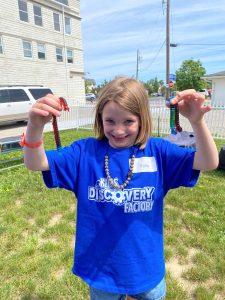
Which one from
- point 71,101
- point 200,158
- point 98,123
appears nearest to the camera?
point 200,158

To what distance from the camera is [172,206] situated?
4262 millimetres

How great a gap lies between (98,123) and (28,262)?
2.14 m

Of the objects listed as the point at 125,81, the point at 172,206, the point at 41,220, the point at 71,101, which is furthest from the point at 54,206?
the point at 71,101

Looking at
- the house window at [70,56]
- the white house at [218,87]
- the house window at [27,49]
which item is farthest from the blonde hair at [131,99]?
the white house at [218,87]

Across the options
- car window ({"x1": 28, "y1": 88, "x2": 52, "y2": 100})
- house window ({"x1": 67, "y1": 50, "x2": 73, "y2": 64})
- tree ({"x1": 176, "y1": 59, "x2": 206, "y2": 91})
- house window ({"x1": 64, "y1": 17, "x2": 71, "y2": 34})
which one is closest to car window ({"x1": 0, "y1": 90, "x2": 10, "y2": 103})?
car window ({"x1": 28, "y1": 88, "x2": 52, "y2": 100})

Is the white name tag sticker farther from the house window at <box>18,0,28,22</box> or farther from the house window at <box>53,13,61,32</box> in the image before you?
the house window at <box>53,13,61,32</box>

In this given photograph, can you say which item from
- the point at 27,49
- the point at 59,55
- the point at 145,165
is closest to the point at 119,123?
the point at 145,165

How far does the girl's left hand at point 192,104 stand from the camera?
1129 mm

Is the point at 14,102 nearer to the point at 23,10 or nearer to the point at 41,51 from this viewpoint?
the point at 41,51

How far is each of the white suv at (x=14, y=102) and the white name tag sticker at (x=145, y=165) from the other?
12916mm

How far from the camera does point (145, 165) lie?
141cm

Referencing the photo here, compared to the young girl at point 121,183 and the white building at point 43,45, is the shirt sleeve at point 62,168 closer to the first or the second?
the young girl at point 121,183

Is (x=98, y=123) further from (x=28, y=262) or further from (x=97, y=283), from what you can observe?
(x=28, y=262)

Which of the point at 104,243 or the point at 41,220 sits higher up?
the point at 104,243
